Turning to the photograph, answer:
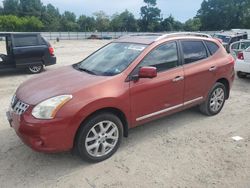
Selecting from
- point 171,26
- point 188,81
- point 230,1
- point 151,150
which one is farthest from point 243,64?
point 230,1

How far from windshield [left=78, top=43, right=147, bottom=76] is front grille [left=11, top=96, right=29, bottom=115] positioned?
3.77 feet

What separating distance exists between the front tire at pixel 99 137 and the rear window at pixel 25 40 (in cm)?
732

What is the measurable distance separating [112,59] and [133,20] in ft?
A: 261

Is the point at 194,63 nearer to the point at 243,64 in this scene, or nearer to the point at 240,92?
the point at 240,92

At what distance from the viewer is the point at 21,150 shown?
4.12m

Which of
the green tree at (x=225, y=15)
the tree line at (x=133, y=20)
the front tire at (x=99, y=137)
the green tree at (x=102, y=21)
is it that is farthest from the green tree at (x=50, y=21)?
the front tire at (x=99, y=137)

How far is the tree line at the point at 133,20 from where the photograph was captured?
2884 inches

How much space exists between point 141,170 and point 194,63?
226 cm

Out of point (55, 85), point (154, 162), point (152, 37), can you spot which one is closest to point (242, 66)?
point (152, 37)

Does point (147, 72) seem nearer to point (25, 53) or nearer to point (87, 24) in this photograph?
point (25, 53)

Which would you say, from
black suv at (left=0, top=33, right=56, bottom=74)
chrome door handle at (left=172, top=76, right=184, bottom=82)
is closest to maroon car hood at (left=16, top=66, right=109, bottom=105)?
chrome door handle at (left=172, top=76, right=184, bottom=82)

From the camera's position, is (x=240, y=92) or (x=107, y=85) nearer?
(x=107, y=85)

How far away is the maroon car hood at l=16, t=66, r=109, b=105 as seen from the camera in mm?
3604

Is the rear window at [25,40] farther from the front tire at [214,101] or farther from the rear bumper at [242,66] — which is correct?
the front tire at [214,101]
